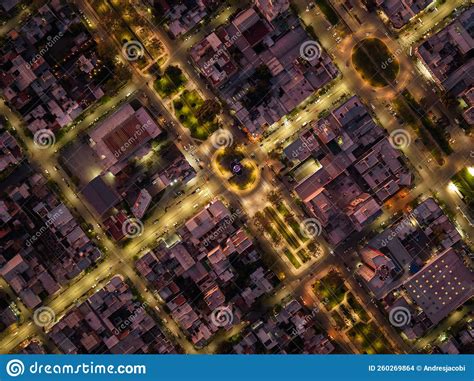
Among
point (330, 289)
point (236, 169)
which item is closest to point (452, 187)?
point (330, 289)

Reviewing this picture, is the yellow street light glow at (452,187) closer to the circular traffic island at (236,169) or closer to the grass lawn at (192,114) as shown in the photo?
the circular traffic island at (236,169)

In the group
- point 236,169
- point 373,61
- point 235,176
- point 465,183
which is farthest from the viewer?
point 465,183

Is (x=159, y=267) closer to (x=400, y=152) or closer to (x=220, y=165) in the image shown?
(x=220, y=165)

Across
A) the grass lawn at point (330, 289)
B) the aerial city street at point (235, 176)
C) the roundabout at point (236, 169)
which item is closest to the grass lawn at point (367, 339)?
the aerial city street at point (235, 176)

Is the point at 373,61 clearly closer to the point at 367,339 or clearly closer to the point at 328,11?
the point at 328,11

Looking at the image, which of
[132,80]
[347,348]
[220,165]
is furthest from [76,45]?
[347,348]

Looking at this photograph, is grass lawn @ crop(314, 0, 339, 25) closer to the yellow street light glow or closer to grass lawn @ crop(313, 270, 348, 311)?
the yellow street light glow

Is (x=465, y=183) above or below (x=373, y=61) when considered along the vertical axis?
below
